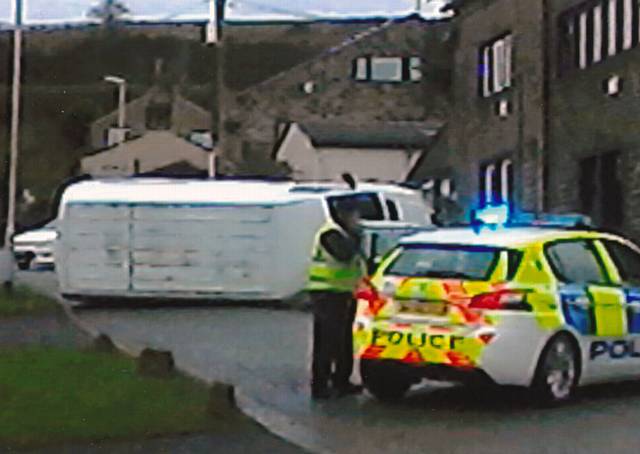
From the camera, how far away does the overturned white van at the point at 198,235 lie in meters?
25.8

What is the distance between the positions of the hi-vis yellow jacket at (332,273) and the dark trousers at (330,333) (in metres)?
0.07

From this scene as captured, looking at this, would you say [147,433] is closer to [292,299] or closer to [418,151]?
[292,299]

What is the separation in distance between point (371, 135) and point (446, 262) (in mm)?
46580

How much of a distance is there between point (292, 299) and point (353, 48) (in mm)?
36833

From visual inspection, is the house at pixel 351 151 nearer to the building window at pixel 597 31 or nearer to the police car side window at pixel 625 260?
the building window at pixel 597 31

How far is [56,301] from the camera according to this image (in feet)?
87.9

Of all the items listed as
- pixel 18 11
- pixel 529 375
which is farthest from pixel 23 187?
pixel 529 375

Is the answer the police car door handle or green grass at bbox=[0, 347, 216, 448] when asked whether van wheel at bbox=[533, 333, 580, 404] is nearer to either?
the police car door handle

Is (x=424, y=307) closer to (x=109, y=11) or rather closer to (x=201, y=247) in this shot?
(x=201, y=247)

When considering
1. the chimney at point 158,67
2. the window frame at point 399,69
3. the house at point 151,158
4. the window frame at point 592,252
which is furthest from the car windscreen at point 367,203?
the chimney at point 158,67

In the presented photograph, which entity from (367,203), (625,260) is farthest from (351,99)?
(625,260)

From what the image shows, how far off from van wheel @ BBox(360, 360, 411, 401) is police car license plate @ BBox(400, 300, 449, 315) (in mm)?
497

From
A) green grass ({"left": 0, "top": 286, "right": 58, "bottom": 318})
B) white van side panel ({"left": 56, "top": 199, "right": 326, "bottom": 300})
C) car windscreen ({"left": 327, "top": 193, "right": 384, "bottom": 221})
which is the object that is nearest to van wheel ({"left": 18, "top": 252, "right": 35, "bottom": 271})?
green grass ({"left": 0, "top": 286, "right": 58, "bottom": 318})

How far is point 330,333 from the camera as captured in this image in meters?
14.2
